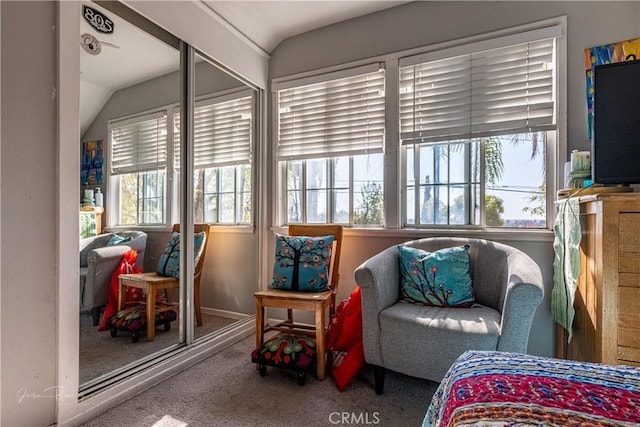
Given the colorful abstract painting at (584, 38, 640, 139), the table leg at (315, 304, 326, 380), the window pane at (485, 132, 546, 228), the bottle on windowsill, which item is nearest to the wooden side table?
the bottle on windowsill

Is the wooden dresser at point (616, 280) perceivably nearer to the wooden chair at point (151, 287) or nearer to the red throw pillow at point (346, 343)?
the red throw pillow at point (346, 343)

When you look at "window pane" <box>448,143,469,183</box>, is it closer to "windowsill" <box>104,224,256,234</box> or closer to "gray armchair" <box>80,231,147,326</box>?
"windowsill" <box>104,224,256,234</box>

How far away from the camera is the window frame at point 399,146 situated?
2.04m

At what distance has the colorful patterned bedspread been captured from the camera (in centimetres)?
56

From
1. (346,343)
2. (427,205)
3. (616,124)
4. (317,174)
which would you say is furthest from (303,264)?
(616,124)

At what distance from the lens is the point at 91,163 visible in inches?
68.8

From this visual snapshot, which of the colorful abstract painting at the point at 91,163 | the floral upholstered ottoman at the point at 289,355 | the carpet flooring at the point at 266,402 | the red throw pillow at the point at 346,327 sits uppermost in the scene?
the colorful abstract painting at the point at 91,163

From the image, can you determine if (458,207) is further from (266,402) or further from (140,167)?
(140,167)

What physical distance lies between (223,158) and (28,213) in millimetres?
1445

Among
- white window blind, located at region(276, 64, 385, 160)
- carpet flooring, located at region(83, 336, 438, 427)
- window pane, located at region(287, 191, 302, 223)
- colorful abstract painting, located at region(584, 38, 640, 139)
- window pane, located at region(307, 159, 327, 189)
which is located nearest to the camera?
carpet flooring, located at region(83, 336, 438, 427)

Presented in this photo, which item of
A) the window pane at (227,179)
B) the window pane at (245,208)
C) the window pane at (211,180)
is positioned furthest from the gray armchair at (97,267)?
the window pane at (245,208)

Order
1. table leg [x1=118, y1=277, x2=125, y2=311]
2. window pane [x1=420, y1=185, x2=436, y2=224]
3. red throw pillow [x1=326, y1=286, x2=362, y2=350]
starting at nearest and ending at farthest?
table leg [x1=118, y1=277, x2=125, y2=311]
red throw pillow [x1=326, y1=286, x2=362, y2=350]
window pane [x1=420, y1=185, x2=436, y2=224]

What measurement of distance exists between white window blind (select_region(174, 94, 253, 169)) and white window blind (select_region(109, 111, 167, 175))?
0.10 metres

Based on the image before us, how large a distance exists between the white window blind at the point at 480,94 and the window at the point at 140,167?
1.82m
